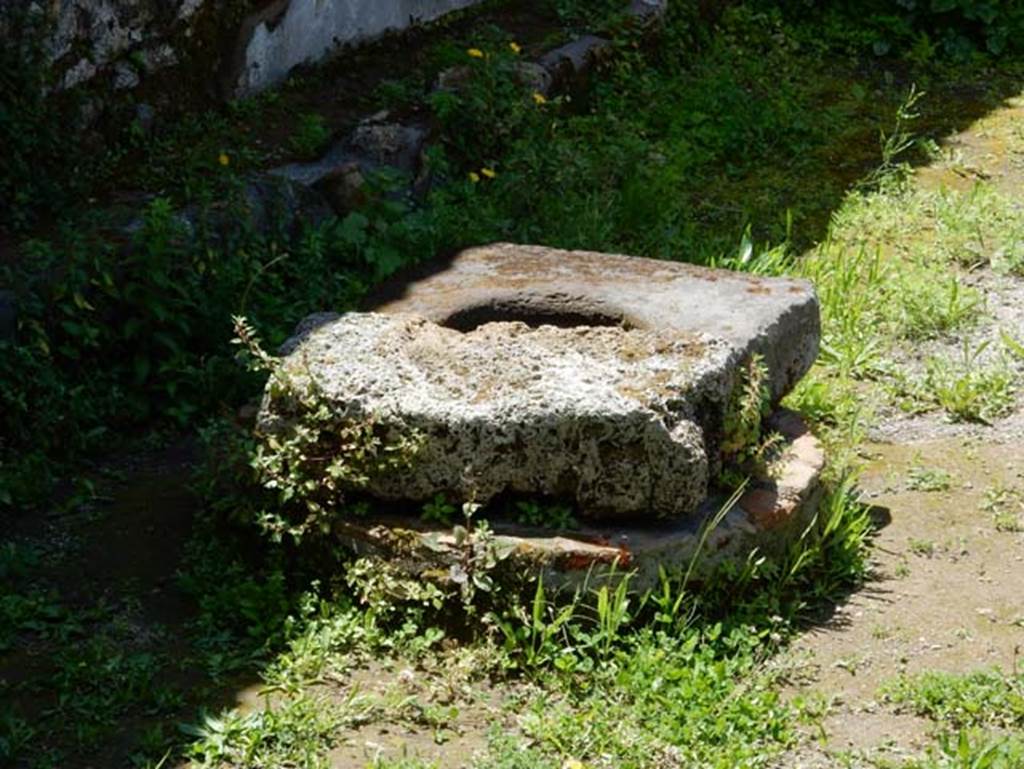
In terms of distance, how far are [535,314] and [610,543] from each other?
40.9 inches

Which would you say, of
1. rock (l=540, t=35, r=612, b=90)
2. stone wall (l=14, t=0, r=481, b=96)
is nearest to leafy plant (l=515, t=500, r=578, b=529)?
stone wall (l=14, t=0, r=481, b=96)

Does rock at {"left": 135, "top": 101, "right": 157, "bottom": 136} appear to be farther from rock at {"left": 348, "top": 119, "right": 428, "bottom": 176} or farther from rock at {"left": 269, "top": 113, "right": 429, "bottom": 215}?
rock at {"left": 348, "top": 119, "right": 428, "bottom": 176}

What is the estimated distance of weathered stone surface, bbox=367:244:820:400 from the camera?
17.2 feet

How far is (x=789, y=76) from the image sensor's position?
9.22 metres

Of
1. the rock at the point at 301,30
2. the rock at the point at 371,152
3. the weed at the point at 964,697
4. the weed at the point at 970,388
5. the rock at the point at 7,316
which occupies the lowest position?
the weed at the point at 964,697

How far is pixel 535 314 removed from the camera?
5.43 metres

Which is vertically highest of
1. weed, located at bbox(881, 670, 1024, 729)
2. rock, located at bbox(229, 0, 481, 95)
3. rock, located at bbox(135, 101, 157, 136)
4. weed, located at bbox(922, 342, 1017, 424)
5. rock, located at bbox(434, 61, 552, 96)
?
rock, located at bbox(229, 0, 481, 95)

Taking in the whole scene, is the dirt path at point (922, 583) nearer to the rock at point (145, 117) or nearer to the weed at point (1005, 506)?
the weed at point (1005, 506)

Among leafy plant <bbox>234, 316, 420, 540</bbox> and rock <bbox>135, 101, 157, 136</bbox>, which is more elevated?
rock <bbox>135, 101, 157, 136</bbox>

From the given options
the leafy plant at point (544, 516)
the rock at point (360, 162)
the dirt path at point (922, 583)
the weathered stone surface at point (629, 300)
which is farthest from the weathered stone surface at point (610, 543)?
the rock at point (360, 162)

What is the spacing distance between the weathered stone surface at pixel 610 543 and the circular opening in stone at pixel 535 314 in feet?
2.52

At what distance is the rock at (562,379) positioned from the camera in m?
4.61

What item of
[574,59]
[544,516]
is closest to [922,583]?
[544,516]

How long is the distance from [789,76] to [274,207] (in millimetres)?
3638
